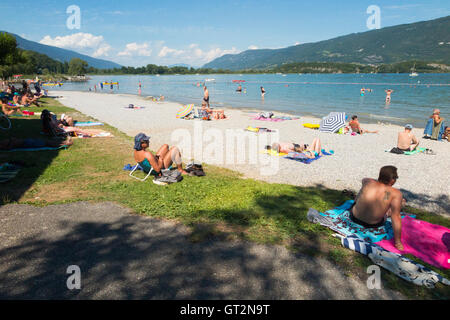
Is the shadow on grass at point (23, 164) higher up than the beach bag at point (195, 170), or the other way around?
the shadow on grass at point (23, 164)

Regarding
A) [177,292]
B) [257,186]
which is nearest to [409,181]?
[257,186]

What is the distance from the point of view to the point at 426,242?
14.1ft

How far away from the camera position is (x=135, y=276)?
3.31 m

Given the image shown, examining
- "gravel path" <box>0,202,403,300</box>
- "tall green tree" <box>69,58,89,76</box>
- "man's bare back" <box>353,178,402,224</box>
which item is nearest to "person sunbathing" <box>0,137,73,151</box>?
"gravel path" <box>0,202,403,300</box>

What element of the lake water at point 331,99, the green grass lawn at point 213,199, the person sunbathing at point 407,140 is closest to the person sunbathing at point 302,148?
the green grass lawn at point 213,199

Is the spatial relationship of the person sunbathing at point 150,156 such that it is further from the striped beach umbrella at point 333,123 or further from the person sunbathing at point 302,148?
the striped beach umbrella at point 333,123

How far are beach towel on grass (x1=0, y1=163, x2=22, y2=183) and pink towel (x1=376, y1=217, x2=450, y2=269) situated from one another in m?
7.97

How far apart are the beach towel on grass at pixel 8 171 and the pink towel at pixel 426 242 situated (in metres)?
7.97

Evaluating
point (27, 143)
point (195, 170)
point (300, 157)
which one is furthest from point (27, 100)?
point (300, 157)

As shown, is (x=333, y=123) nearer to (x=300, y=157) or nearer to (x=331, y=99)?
(x=300, y=157)

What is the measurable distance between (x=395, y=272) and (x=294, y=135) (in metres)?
11.5

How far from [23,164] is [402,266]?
29.4 ft

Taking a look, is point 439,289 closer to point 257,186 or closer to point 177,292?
point 177,292

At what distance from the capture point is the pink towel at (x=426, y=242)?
3.98m
